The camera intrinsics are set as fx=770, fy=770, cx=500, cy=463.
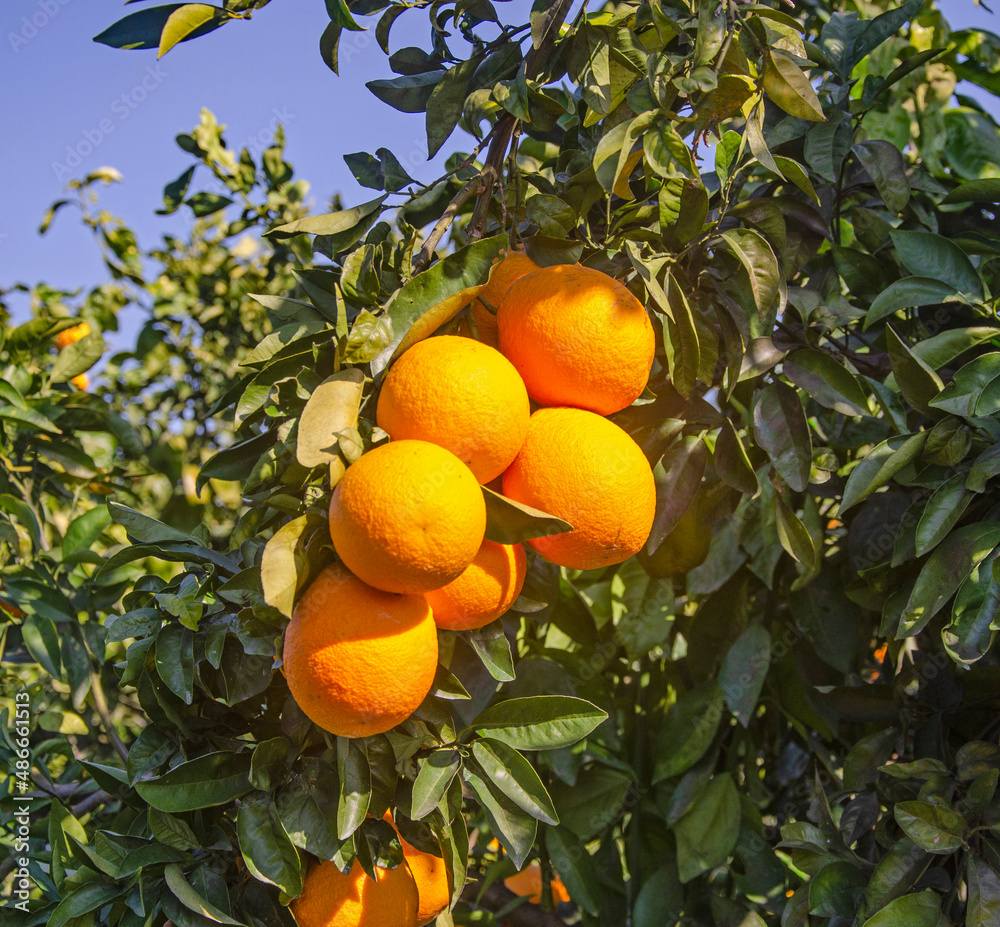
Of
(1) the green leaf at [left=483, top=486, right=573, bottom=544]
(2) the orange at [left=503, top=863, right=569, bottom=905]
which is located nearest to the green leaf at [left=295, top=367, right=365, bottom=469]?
(1) the green leaf at [left=483, top=486, right=573, bottom=544]

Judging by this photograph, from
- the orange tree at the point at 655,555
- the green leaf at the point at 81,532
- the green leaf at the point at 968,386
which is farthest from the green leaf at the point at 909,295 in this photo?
the green leaf at the point at 81,532

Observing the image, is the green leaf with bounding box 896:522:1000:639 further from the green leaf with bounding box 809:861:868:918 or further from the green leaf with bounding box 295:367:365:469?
the green leaf with bounding box 295:367:365:469

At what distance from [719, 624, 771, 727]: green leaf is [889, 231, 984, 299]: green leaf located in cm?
48

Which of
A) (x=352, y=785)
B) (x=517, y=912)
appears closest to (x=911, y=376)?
(x=352, y=785)

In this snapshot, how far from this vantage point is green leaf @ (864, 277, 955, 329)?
2.85ft

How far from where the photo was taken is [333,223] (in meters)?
0.81

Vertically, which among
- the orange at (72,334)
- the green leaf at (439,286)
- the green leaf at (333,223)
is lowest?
the orange at (72,334)

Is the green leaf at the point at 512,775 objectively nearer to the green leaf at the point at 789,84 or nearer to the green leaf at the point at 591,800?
the green leaf at the point at 591,800

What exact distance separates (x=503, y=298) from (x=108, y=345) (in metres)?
0.99

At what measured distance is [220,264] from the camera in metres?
1.97

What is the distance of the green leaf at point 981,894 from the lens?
72cm

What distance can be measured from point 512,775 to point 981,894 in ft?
1.55

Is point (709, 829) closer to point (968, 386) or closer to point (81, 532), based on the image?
point (968, 386)

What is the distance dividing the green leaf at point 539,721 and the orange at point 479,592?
9 centimetres
